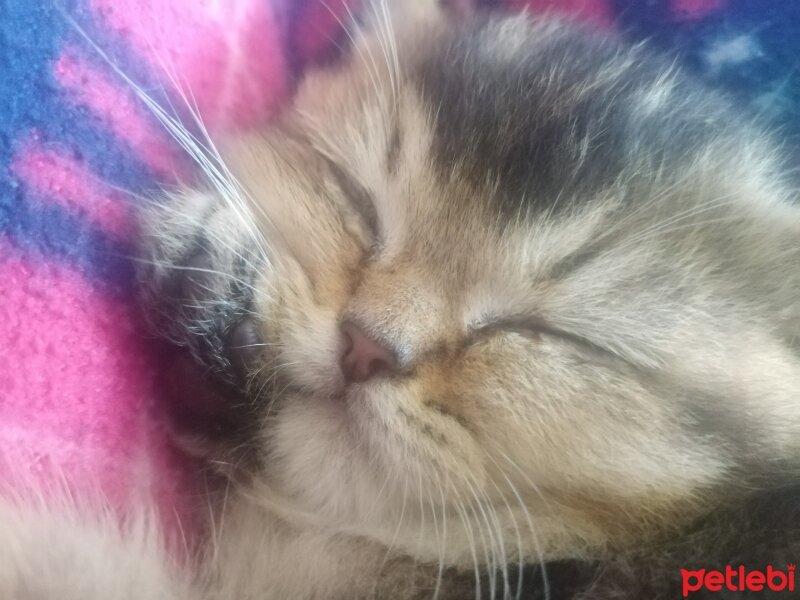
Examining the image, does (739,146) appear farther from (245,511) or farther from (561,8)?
(245,511)

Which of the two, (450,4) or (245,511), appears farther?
(450,4)

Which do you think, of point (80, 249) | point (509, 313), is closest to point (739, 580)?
point (509, 313)

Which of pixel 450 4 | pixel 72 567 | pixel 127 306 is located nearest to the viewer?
pixel 72 567

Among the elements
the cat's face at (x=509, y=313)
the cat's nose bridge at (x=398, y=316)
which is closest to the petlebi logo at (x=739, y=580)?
the cat's face at (x=509, y=313)

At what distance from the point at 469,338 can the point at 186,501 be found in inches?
13.5

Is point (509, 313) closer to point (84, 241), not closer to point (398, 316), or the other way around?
point (398, 316)

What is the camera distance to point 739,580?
703mm

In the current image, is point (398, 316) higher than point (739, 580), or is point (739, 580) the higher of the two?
point (398, 316)

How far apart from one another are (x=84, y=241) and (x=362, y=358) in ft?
0.96

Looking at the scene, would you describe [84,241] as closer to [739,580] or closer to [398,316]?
[398,316]

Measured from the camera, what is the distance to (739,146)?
2.93 ft

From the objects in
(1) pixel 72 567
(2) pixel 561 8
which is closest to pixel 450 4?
(2) pixel 561 8

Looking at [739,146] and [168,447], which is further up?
Result: [739,146]

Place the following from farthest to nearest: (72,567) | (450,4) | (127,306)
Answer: (450,4) → (127,306) → (72,567)
